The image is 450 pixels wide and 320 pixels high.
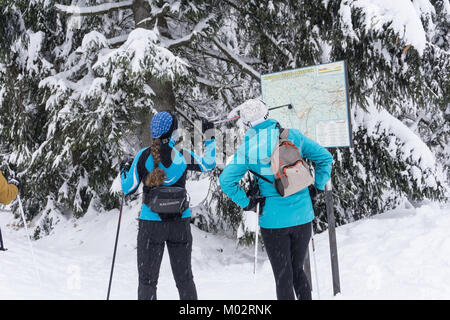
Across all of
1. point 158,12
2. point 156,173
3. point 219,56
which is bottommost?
point 156,173

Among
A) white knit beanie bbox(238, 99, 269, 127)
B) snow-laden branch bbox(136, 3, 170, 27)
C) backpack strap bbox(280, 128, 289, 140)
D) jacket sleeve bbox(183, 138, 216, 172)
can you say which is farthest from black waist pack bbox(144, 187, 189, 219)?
snow-laden branch bbox(136, 3, 170, 27)

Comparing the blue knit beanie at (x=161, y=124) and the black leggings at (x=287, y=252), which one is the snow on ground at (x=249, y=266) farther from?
the blue knit beanie at (x=161, y=124)

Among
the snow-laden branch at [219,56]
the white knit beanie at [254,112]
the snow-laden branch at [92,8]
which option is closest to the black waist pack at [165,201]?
the white knit beanie at [254,112]

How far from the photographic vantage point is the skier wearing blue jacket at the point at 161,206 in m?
3.00

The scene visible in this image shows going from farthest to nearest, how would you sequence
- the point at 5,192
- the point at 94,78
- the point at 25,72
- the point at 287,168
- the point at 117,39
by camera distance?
the point at 25,72 → the point at 94,78 → the point at 117,39 → the point at 5,192 → the point at 287,168

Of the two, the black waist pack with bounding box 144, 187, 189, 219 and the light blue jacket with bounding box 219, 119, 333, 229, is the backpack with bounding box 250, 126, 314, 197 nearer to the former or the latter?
the light blue jacket with bounding box 219, 119, 333, 229

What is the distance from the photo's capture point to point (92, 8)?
20.0 ft

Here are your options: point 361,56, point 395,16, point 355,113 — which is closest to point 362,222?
point 355,113

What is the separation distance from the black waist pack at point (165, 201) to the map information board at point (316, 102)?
1.75 meters

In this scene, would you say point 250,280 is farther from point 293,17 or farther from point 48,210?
point 48,210

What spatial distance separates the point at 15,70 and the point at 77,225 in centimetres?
401

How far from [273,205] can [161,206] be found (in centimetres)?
85

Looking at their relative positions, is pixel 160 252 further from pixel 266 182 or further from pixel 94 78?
pixel 94 78

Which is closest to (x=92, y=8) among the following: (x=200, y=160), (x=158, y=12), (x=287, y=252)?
(x=158, y=12)
